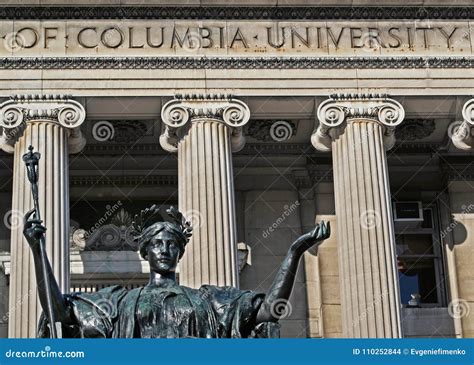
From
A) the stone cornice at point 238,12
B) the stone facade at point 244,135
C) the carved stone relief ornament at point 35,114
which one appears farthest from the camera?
the stone cornice at point 238,12

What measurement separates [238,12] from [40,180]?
5474mm

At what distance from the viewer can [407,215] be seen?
31.4 metres

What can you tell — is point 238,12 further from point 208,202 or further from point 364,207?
point 364,207

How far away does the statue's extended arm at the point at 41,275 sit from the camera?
33.9 ft

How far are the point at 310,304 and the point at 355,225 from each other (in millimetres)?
4359

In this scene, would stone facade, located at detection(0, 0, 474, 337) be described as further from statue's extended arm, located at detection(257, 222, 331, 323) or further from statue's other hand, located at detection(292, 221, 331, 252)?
statue's other hand, located at detection(292, 221, 331, 252)

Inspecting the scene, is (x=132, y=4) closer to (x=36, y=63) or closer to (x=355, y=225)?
(x=36, y=63)

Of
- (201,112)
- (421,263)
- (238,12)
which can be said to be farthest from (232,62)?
(421,263)

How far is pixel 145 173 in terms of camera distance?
30.9 meters

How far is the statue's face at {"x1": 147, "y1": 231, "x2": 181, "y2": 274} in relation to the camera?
11.1 m

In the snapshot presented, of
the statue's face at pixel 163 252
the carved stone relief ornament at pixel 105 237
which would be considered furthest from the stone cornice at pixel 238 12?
the statue's face at pixel 163 252

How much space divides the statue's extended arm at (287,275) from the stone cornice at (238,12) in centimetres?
1746

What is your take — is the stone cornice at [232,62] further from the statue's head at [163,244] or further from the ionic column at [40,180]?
the statue's head at [163,244]

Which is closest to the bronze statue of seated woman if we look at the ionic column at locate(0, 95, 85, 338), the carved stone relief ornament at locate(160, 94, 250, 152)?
the ionic column at locate(0, 95, 85, 338)
